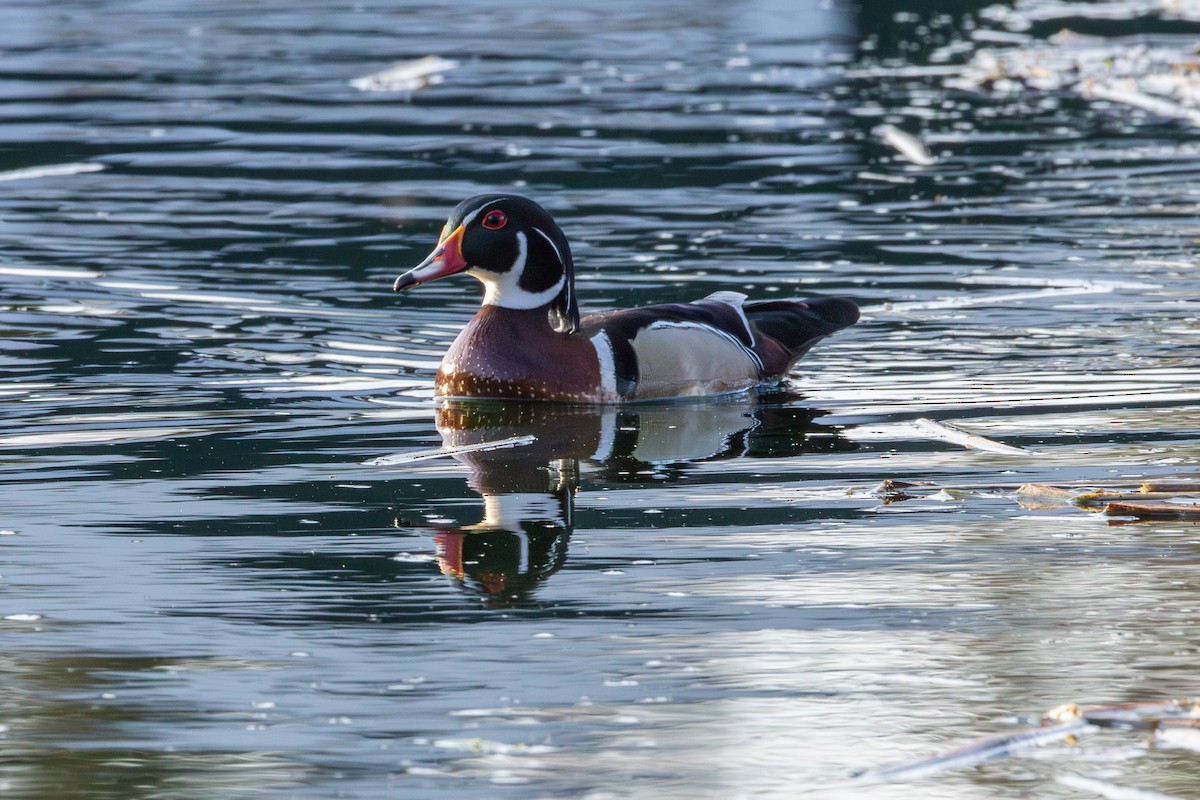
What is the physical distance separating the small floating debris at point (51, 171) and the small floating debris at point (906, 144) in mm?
6819

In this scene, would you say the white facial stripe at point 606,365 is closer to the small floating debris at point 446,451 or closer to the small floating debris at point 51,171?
the small floating debris at point 446,451

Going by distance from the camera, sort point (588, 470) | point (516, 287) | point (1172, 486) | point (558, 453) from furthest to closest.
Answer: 1. point (516, 287)
2. point (558, 453)
3. point (588, 470)
4. point (1172, 486)

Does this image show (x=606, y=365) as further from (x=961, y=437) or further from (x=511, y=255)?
(x=961, y=437)

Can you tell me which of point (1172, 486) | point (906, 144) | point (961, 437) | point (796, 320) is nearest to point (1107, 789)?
point (1172, 486)

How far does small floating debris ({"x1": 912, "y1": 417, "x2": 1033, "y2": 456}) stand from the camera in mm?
8711

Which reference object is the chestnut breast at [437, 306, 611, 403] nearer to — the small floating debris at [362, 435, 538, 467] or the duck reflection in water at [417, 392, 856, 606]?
the duck reflection in water at [417, 392, 856, 606]

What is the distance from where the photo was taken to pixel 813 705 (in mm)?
5578

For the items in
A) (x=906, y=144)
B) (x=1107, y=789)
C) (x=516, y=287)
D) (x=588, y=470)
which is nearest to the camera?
(x=1107, y=789)

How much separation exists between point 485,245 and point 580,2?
75.6 feet

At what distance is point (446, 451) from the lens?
29.4ft

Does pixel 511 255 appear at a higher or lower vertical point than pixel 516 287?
higher

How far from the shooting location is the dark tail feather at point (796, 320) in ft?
36.2

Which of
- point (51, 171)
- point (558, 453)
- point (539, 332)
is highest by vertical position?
point (51, 171)

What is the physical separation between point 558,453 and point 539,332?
1249mm
